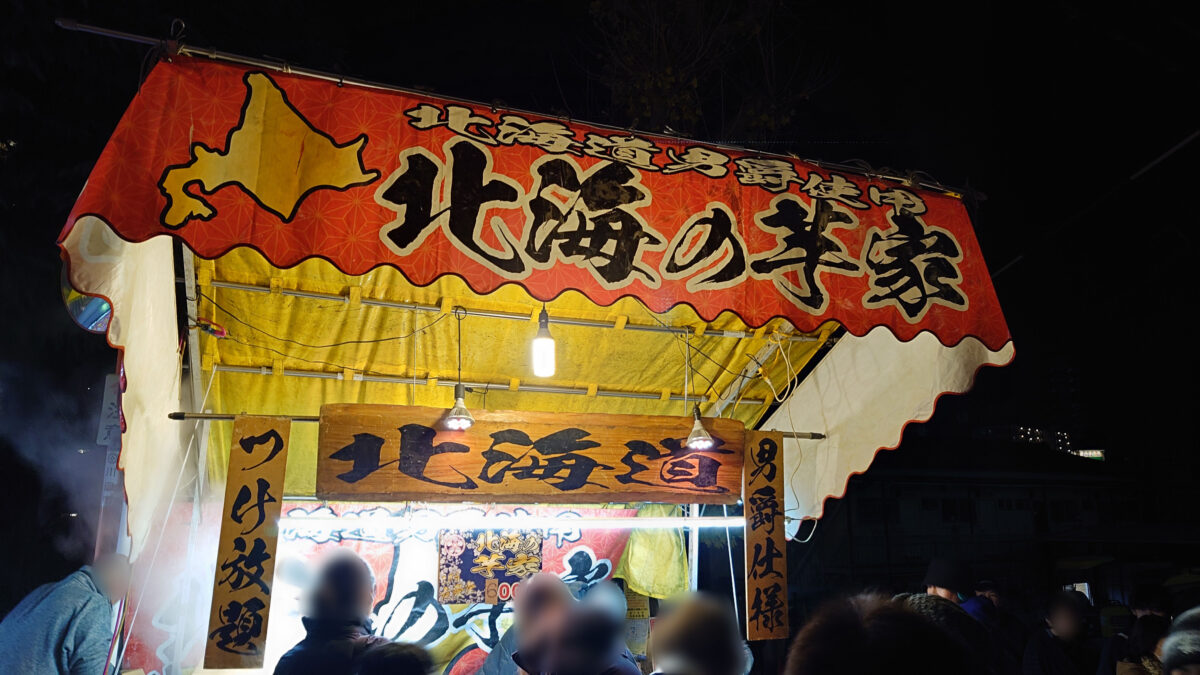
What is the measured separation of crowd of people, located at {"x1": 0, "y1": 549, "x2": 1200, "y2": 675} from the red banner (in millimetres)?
1820

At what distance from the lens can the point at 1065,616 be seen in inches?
223

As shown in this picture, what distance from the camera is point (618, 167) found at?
14.8 feet

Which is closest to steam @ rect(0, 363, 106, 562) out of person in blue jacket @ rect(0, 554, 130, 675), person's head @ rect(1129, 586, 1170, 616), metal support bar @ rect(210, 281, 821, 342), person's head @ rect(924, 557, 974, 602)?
person in blue jacket @ rect(0, 554, 130, 675)

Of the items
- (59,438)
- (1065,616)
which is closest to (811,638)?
(1065,616)

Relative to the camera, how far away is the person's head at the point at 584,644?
3229mm

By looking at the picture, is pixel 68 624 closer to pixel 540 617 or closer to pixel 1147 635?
pixel 540 617

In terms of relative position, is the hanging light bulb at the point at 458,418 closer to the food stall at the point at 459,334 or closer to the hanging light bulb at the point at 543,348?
the food stall at the point at 459,334

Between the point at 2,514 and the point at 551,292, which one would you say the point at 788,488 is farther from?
the point at 2,514

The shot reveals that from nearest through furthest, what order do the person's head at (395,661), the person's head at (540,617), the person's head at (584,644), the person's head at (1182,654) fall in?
the person's head at (1182,654) < the person's head at (395,661) < the person's head at (584,644) < the person's head at (540,617)

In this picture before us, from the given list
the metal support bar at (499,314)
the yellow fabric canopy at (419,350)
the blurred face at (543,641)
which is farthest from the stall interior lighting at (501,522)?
the metal support bar at (499,314)

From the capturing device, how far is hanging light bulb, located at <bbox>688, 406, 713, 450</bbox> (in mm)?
5105

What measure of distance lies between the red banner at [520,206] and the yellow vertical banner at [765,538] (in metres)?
1.38

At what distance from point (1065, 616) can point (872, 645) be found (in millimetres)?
5494

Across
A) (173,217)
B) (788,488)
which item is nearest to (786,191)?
(788,488)
